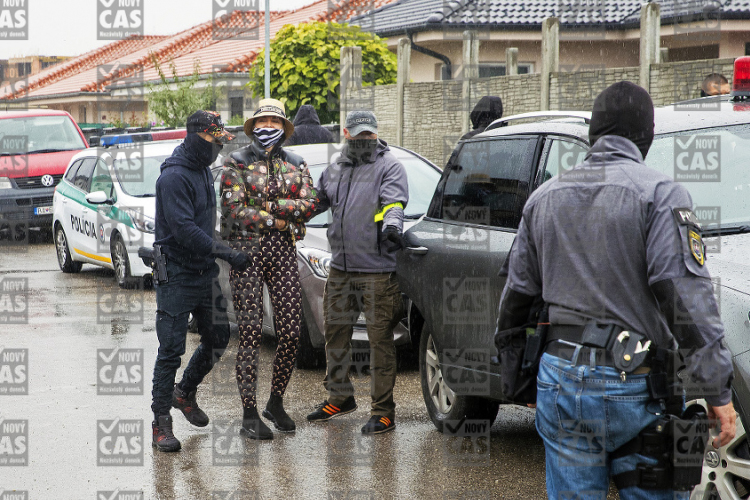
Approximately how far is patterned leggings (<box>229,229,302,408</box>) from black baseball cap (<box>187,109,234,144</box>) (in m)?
0.68

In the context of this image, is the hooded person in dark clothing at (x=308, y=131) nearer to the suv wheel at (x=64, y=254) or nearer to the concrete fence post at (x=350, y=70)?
the suv wheel at (x=64, y=254)

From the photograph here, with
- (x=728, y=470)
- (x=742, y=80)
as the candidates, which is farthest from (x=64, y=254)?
(x=728, y=470)

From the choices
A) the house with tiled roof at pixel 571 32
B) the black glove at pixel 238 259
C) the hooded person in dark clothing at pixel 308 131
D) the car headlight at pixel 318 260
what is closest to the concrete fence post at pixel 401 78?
the house with tiled roof at pixel 571 32

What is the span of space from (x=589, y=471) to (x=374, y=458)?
2.71 metres

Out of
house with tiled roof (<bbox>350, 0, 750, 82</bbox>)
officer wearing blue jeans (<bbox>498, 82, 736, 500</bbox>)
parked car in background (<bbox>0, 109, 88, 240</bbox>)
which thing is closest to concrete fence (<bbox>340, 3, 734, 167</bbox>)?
house with tiled roof (<bbox>350, 0, 750, 82</bbox>)

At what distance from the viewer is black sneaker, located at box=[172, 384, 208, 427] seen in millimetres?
6238

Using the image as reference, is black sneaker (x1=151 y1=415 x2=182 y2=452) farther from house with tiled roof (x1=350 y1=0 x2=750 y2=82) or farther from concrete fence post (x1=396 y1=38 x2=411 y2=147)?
house with tiled roof (x1=350 y1=0 x2=750 y2=82)

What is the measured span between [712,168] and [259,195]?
2.72 metres

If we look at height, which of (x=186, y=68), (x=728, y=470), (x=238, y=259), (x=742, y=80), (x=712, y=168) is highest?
(x=186, y=68)

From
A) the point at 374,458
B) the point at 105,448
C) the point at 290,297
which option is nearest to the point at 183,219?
the point at 290,297

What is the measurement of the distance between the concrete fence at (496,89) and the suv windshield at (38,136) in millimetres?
5428

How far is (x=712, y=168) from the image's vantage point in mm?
4754

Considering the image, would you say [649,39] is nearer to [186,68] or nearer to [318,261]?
[318,261]

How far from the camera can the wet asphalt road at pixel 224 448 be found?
5098mm
